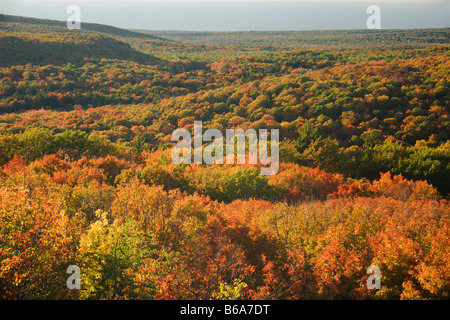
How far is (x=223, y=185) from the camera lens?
38531 mm

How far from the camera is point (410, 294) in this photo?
51.7 feet

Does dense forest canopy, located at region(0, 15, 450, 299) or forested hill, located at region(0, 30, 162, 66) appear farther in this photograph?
forested hill, located at region(0, 30, 162, 66)

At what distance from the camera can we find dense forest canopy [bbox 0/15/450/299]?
14.4 meters

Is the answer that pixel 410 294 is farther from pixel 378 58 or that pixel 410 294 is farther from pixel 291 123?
pixel 378 58

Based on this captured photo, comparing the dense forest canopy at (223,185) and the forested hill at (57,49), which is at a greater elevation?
the forested hill at (57,49)

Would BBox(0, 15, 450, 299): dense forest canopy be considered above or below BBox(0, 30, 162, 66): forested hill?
below

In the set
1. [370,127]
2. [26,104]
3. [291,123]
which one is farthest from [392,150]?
[26,104]

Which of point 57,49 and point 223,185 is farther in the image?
point 57,49

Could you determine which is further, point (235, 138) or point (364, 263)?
point (235, 138)

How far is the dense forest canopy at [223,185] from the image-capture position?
14.4 meters

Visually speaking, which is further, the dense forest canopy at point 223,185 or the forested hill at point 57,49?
the forested hill at point 57,49

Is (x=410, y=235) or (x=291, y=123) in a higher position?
(x=291, y=123)

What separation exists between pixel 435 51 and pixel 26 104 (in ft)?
433

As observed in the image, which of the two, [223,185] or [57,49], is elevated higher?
[57,49]
